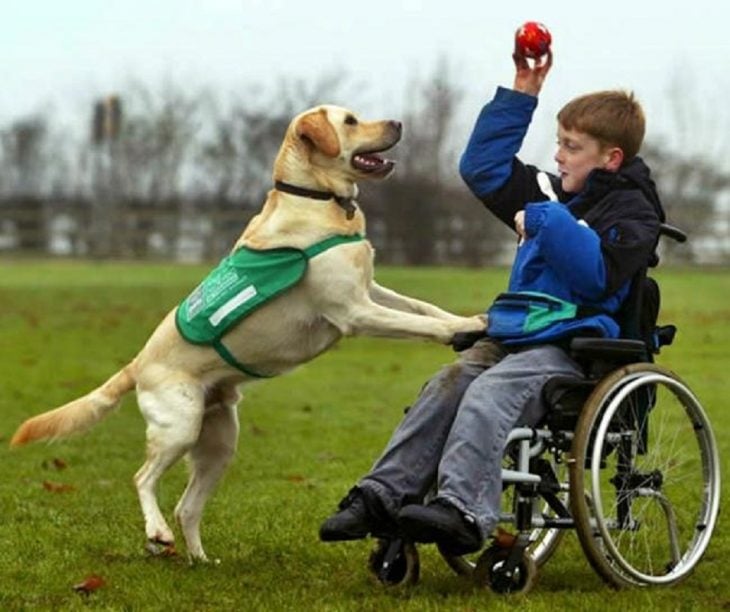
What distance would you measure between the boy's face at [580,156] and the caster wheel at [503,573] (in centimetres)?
135

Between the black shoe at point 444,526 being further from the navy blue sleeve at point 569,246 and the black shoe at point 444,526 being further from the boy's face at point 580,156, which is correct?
the boy's face at point 580,156

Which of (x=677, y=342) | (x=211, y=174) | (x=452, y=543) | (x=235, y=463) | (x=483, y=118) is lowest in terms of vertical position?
(x=211, y=174)

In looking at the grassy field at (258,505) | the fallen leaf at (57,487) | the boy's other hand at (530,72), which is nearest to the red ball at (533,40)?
the boy's other hand at (530,72)

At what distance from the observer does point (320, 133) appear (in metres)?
6.42

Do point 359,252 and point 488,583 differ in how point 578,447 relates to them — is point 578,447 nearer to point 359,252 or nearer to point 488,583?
point 488,583

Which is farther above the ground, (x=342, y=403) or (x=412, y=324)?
(x=412, y=324)

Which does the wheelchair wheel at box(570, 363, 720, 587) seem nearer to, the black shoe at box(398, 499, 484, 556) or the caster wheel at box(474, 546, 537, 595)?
the caster wheel at box(474, 546, 537, 595)

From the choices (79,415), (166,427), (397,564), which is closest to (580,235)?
(397,564)

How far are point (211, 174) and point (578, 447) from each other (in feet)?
235

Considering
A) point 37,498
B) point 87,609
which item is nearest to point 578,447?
point 87,609

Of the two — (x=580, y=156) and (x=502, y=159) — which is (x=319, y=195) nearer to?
(x=502, y=159)

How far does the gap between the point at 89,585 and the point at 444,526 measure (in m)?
1.32

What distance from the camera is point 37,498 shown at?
8141 millimetres

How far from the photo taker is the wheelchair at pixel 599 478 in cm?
525
